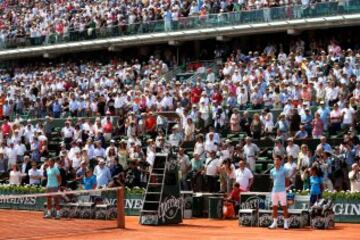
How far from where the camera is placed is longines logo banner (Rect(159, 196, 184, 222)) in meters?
28.8

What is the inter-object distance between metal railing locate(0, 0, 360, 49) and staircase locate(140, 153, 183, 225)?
1422 centimetres

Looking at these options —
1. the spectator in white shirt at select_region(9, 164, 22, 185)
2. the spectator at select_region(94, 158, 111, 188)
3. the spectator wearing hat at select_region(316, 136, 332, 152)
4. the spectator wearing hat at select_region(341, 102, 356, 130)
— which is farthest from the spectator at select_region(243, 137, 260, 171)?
the spectator in white shirt at select_region(9, 164, 22, 185)

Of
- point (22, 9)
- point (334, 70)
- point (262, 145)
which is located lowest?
point (262, 145)

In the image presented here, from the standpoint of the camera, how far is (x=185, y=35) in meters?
48.0

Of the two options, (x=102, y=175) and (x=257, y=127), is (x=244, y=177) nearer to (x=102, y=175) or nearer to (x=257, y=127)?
(x=257, y=127)

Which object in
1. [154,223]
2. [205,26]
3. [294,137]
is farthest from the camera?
[205,26]

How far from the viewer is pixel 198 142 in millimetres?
33625

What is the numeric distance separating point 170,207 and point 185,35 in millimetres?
20102

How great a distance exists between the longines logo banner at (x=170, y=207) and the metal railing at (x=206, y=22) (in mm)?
14682

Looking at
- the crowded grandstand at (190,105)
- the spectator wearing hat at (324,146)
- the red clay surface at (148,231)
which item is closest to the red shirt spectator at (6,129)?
the crowded grandstand at (190,105)

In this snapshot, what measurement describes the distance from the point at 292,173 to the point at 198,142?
4.85m

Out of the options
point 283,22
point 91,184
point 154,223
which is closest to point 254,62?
point 283,22

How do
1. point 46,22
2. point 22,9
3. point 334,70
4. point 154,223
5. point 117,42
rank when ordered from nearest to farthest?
point 154,223 < point 334,70 < point 117,42 < point 46,22 < point 22,9

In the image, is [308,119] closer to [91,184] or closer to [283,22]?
[91,184]
